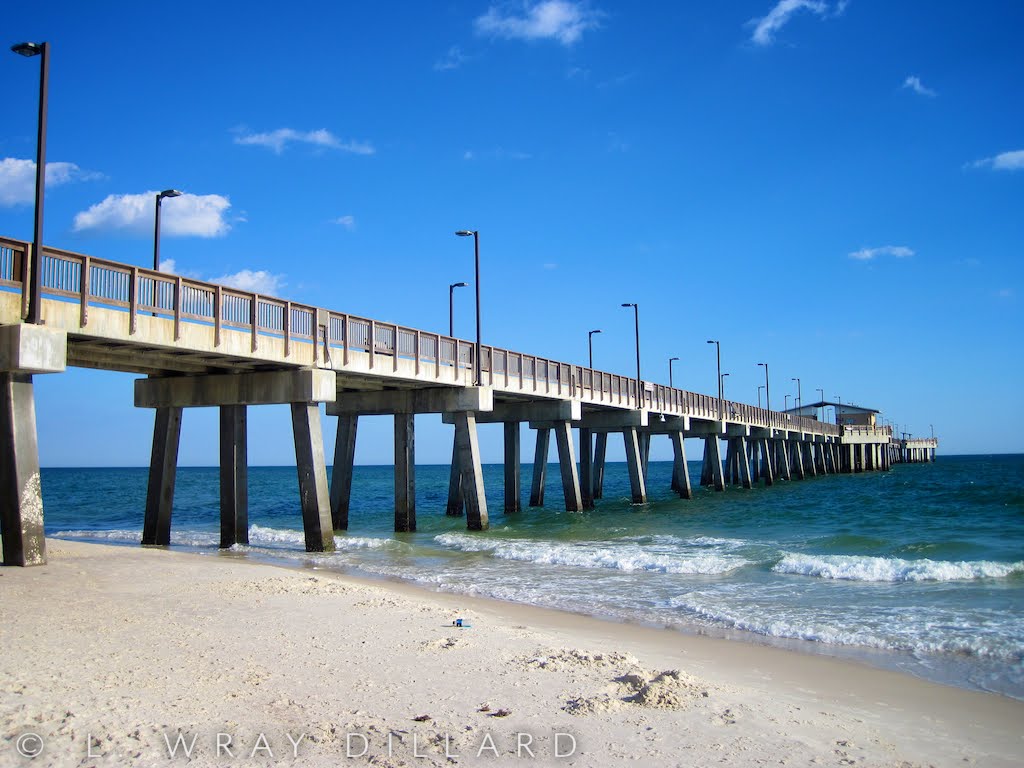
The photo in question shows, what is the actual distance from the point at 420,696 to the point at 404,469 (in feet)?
68.2

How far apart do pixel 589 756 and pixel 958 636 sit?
7.79 meters

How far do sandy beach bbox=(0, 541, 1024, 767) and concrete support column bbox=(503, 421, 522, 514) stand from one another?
26.5m

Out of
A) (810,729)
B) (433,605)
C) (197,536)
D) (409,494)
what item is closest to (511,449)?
(409,494)

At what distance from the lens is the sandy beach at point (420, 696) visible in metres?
5.45

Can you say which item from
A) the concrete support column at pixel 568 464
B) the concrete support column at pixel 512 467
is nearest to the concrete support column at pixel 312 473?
the concrete support column at pixel 568 464

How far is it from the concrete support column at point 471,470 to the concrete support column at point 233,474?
7.76 meters

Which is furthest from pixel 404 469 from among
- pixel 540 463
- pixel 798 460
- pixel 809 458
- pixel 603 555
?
pixel 809 458

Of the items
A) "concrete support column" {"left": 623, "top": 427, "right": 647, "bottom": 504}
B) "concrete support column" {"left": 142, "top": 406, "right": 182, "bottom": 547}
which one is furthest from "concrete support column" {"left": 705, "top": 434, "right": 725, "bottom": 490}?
"concrete support column" {"left": 142, "top": 406, "right": 182, "bottom": 547}

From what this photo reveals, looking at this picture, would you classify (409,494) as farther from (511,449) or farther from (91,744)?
(91,744)

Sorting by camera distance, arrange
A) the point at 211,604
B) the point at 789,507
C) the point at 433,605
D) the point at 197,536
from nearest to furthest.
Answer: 1. the point at 211,604
2. the point at 433,605
3. the point at 197,536
4. the point at 789,507

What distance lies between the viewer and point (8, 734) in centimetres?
523

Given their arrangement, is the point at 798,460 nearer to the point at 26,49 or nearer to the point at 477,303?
the point at 477,303

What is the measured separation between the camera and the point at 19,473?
12.6 m

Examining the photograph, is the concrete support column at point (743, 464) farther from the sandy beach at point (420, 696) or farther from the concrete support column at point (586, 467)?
the sandy beach at point (420, 696)
